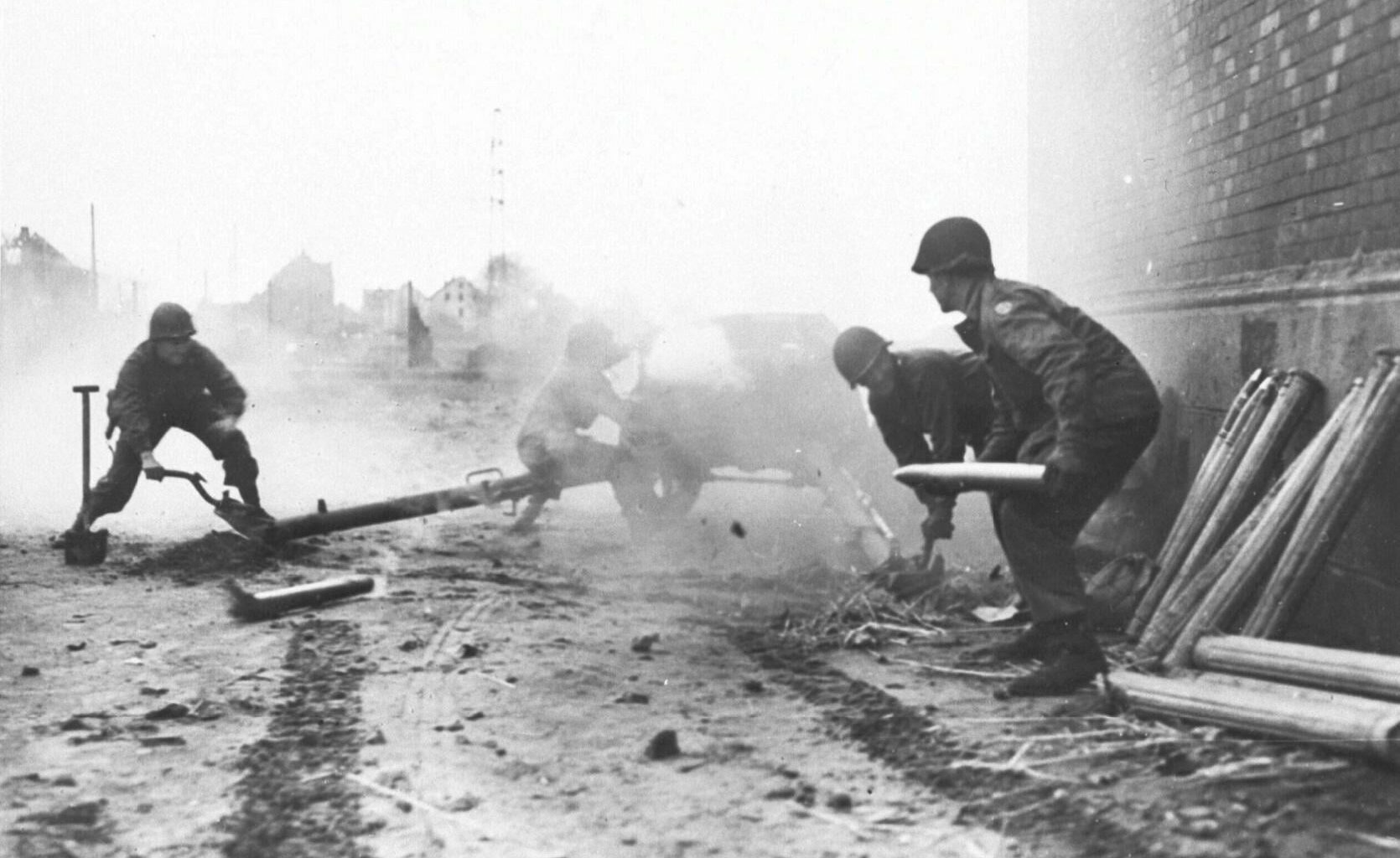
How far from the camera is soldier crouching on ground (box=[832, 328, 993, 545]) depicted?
22.1 feet

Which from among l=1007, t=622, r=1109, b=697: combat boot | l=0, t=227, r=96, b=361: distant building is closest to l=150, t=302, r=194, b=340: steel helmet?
l=1007, t=622, r=1109, b=697: combat boot

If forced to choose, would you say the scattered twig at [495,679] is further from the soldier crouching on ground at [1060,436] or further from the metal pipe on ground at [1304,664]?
the metal pipe on ground at [1304,664]

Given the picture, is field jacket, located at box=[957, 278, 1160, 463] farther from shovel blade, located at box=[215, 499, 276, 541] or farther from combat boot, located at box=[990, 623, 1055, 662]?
shovel blade, located at box=[215, 499, 276, 541]

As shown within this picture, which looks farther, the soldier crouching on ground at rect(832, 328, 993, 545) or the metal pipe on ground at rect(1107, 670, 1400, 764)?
the soldier crouching on ground at rect(832, 328, 993, 545)

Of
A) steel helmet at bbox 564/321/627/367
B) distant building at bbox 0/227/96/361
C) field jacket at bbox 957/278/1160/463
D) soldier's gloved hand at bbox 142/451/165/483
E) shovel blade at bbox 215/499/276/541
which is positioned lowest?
shovel blade at bbox 215/499/276/541

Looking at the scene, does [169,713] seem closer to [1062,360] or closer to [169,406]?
[1062,360]

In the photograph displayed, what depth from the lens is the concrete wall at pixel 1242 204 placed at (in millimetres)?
4965

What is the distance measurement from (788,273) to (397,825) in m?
16.8

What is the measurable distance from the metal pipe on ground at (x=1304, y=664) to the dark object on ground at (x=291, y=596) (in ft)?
14.1

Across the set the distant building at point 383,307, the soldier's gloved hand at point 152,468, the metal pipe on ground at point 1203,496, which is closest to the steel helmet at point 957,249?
the metal pipe on ground at point 1203,496

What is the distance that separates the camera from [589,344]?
988cm

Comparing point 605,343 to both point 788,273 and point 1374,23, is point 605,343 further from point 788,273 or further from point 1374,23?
point 788,273

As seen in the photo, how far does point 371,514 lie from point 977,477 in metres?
4.45

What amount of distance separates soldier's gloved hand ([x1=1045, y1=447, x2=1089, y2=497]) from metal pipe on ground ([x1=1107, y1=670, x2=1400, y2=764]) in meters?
0.70
